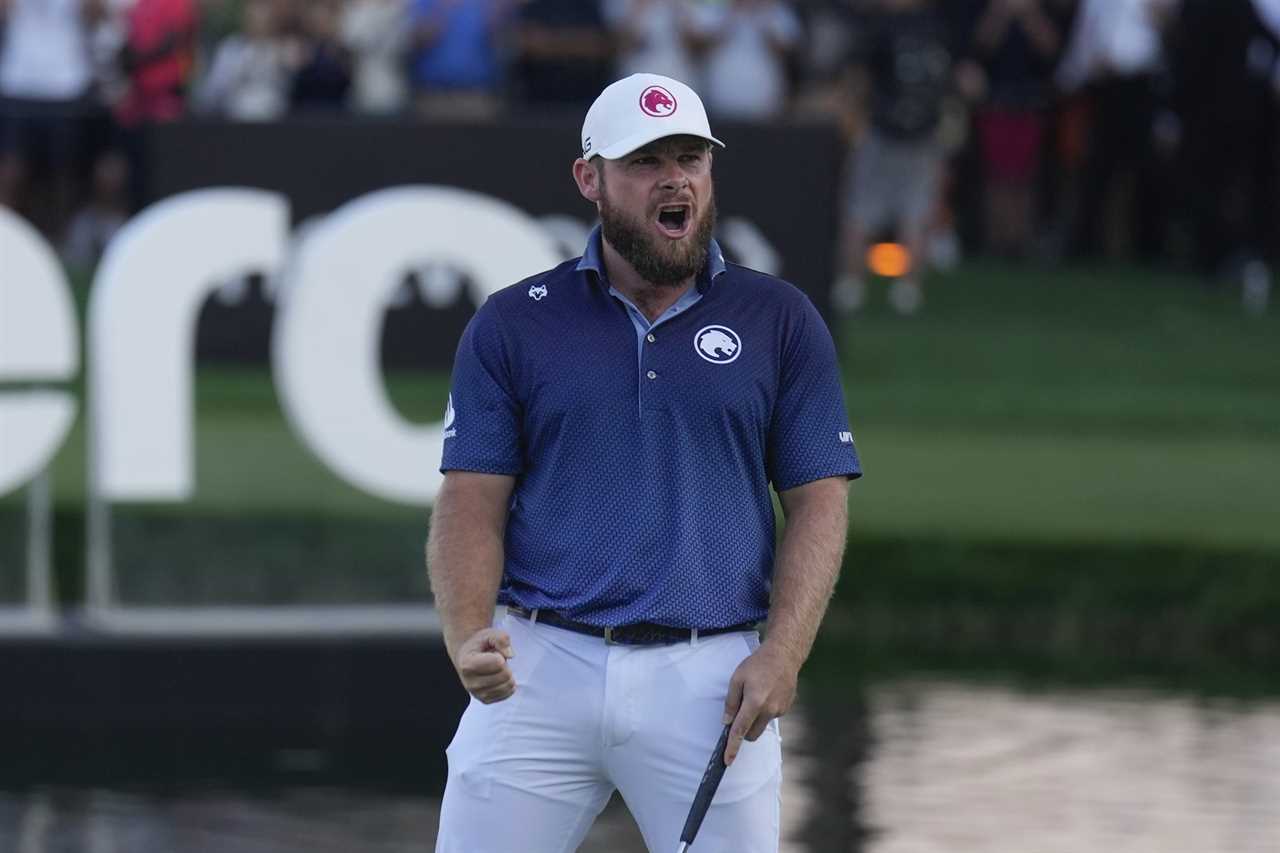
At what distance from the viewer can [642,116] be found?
5172mm

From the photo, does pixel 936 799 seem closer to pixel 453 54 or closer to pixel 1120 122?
pixel 453 54

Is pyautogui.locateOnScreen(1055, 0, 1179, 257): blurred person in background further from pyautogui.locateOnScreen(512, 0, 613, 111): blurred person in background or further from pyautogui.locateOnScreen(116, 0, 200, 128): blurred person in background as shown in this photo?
pyautogui.locateOnScreen(116, 0, 200, 128): blurred person in background

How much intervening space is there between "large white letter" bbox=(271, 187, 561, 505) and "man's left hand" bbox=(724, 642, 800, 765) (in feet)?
18.3

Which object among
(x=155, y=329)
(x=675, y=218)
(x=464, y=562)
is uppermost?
(x=675, y=218)

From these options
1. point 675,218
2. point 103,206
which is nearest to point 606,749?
point 675,218

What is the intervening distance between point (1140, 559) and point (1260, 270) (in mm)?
9438

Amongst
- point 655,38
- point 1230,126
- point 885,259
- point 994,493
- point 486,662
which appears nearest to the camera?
point 486,662

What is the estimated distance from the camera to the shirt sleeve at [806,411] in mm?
5344

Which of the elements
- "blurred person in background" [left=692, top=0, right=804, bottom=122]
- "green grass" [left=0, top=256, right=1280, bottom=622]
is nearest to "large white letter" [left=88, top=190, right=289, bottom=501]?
"green grass" [left=0, top=256, right=1280, bottom=622]

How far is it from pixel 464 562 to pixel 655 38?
14.0 metres

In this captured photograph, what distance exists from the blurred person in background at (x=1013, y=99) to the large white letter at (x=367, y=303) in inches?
432

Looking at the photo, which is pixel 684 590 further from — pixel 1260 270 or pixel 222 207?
pixel 1260 270

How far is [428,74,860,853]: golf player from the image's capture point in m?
5.25

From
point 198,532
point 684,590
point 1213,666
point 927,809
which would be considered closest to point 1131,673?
point 1213,666
